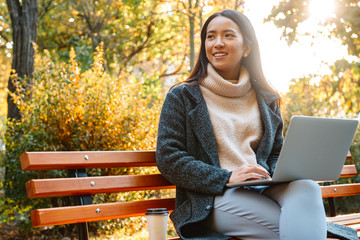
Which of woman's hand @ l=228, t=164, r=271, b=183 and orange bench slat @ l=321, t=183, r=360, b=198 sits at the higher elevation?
woman's hand @ l=228, t=164, r=271, b=183

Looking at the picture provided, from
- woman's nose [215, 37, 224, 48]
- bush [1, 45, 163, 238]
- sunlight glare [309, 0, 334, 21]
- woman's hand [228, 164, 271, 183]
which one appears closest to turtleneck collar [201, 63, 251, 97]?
woman's nose [215, 37, 224, 48]

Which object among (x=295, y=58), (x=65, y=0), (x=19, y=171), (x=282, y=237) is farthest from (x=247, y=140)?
(x=65, y=0)

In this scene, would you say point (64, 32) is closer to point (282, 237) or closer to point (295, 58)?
point (295, 58)

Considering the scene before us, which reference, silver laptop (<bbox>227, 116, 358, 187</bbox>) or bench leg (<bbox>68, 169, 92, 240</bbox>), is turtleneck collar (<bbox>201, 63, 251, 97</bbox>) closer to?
silver laptop (<bbox>227, 116, 358, 187</bbox>)

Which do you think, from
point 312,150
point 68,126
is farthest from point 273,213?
point 68,126

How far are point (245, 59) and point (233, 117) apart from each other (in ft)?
1.69

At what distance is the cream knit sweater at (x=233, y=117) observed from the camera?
2.83 meters

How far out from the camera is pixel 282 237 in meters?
2.33

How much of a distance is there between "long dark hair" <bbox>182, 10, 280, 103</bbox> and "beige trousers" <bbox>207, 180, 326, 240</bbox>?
83 centimetres

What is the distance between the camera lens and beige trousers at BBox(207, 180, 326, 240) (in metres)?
2.29

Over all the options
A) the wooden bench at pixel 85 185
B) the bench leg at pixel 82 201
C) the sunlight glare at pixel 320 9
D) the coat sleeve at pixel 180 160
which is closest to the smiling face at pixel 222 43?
the coat sleeve at pixel 180 160

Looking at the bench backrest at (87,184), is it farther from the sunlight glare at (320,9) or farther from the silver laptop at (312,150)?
the sunlight glare at (320,9)

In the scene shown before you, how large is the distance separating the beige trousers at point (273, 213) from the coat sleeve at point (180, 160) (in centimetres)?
9

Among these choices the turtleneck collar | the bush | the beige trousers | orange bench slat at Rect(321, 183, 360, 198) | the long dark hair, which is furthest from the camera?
the bush
